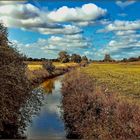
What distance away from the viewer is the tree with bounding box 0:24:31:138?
15.9 m

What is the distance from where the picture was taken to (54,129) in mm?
21688

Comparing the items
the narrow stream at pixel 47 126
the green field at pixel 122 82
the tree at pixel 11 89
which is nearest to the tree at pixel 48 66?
the green field at pixel 122 82

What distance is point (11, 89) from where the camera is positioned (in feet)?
54.6

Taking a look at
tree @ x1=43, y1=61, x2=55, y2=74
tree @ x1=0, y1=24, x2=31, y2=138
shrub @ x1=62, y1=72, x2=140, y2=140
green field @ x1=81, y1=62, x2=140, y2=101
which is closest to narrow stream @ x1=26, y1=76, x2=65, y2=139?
shrub @ x1=62, y1=72, x2=140, y2=140

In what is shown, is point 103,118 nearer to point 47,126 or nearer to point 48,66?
point 47,126

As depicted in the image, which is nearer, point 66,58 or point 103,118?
point 103,118

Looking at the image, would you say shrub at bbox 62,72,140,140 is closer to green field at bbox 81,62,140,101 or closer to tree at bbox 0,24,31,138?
tree at bbox 0,24,31,138

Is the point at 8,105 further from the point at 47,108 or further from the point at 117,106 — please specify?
the point at 47,108

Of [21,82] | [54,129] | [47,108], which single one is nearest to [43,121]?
[54,129]

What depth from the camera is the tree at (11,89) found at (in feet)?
52.1

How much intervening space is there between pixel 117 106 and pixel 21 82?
461 centimetres

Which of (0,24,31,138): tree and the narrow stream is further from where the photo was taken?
the narrow stream

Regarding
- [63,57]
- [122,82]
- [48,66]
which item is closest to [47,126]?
[122,82]

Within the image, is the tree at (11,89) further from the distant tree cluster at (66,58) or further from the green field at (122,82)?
the distant tree cluster at (66,58)
